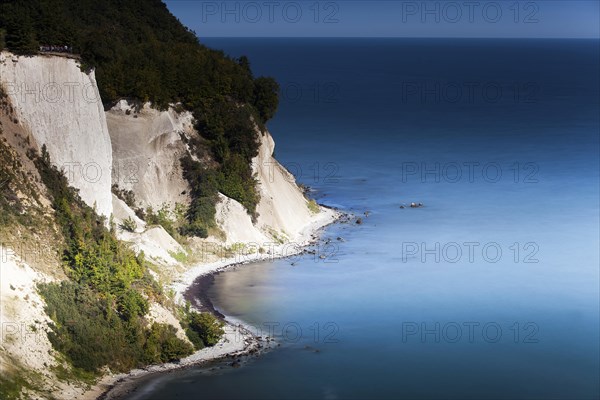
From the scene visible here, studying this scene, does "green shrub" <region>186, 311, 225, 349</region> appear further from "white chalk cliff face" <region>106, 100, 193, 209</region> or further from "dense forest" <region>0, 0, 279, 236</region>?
"white chalk cliff face" <region>106, 100, 193, 209</region>

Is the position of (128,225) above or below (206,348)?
above

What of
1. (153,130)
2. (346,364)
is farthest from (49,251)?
(153,130)

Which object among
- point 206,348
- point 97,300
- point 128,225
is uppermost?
point 128,225

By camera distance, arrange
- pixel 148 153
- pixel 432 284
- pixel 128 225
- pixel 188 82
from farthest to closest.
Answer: pixel 188 82
pixel 148 153
pixel 432 284
pixel 128 225

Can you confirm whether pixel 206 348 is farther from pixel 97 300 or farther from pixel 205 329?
pixel 97 300

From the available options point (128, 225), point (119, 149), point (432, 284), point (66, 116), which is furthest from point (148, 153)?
point (432, 284)
